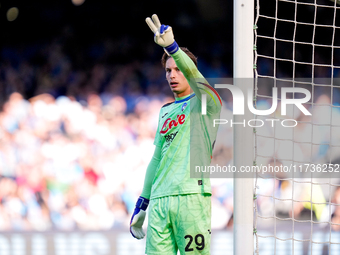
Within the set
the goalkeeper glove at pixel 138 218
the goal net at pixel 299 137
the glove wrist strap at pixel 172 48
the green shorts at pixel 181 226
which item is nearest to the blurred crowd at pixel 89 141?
the goal net at pixel 299 137

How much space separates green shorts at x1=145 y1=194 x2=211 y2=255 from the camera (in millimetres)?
1740

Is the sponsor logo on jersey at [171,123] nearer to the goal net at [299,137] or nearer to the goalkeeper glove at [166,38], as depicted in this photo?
the goalkeeper glove at [166,38]

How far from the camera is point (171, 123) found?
1.91 metres

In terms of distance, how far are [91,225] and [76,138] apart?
1.01 metres

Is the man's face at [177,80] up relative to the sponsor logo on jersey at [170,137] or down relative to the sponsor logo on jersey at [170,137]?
up

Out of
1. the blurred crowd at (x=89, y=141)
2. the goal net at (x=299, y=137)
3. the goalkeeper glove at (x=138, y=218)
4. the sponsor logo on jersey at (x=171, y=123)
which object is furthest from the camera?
the blurred crowd at (x=89, y=141)

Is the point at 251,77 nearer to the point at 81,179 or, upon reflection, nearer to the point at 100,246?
the point at 100,246

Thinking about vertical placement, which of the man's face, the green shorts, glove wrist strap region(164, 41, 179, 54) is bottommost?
the green shorts

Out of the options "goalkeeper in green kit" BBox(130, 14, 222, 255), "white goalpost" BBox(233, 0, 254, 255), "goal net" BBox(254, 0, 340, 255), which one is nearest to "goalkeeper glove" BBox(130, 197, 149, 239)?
"goalkeeper in green kit" BBox(130, 14, 222, 255)

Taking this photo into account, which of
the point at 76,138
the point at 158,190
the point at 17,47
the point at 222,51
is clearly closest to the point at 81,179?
the point at 76,138

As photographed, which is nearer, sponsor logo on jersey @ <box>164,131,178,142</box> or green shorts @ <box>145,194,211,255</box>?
green shorts @ <box>145,194,211,255</box>

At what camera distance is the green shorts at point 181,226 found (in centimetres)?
174

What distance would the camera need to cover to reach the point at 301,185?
16.4 ft

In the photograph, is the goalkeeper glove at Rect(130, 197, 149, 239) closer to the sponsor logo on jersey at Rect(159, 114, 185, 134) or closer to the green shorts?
the green shorts
